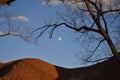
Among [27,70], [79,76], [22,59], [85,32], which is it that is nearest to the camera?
[85,32]

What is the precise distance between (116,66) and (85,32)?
57.2 ft

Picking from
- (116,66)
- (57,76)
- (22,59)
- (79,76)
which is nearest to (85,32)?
(116,66)

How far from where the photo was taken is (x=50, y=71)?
4184 centimetres

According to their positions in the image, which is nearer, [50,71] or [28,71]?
[28,71]

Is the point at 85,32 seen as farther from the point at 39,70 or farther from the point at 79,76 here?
the point at 39,70

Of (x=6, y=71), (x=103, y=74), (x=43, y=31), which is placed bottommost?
(x=6, y=71)

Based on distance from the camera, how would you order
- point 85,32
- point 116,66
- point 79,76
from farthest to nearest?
point 79,76
point 116,66
point 85,32

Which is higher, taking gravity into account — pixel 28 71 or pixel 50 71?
pixel 28 71

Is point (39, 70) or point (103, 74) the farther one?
point (39, 70)

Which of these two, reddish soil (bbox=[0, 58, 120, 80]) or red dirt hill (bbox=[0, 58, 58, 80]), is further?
red dirt hill (bbox=[0, 58, 58, 80])

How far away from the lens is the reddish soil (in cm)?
3611

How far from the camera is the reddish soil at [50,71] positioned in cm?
3611

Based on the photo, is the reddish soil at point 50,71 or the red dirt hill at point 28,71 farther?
the red dirt hill at point 28,71

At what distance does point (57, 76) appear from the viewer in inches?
1629
